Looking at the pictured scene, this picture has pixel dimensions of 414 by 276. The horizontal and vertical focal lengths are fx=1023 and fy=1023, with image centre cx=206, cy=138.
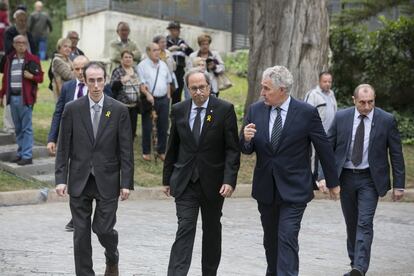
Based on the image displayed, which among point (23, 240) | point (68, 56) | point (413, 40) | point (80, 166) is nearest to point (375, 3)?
point (413, 40)

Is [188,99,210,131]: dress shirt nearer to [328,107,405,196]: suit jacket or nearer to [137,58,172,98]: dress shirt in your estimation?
[328,107,405,196]: suit jacket

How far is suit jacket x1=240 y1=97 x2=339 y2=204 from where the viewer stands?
8.62m

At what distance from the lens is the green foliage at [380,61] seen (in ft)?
67.2

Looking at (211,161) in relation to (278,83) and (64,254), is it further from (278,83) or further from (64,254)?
(64,254)

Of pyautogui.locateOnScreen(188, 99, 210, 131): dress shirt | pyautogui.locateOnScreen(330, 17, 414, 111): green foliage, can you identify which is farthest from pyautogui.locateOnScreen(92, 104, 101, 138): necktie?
pyautogui.locateOnScreen(330, 17, 414, 111): green foliage

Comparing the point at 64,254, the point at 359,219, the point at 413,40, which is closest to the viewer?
the point at 359,219

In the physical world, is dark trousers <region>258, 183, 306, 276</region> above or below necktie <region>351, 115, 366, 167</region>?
below

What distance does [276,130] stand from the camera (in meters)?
8.66

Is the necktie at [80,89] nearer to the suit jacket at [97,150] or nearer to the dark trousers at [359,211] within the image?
the suit jacket at [97,150]

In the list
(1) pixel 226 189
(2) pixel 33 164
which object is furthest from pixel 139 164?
(1) pixel 226 189

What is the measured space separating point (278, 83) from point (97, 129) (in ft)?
5.37

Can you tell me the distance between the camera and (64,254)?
1047 cm

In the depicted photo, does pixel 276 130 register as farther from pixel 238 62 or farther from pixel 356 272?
pixel 238 62

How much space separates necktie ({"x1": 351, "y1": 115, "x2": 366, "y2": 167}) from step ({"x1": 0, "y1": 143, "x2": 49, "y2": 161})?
702 cm
